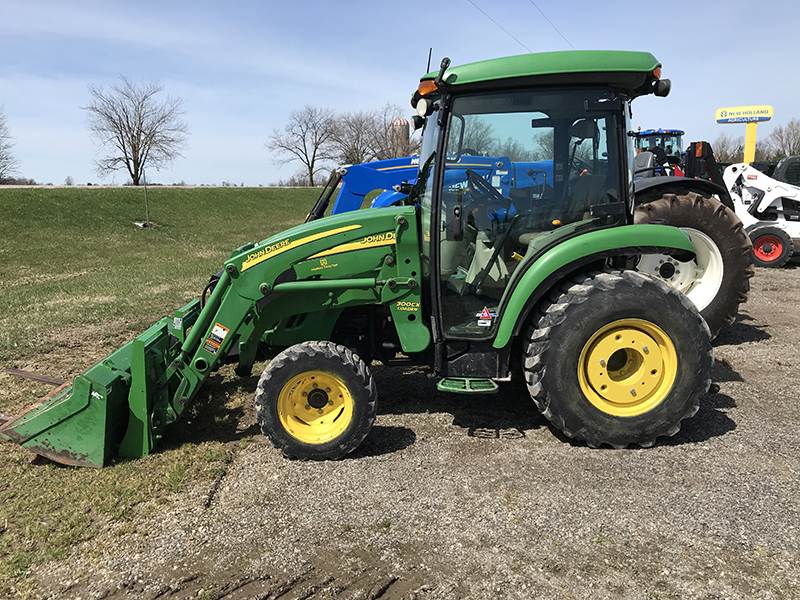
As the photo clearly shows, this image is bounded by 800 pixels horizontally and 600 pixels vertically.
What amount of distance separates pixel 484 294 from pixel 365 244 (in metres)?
0.87

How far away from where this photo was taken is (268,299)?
13.0 feet

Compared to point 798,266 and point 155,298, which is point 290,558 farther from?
point 798,266

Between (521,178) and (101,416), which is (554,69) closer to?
(521,178)

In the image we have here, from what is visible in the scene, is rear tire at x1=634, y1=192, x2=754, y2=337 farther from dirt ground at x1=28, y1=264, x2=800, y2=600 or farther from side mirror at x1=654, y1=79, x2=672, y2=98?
side mirror at x1=654, y1=79, x2=672, y2=98

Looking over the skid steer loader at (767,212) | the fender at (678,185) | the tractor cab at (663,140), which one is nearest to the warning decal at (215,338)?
the fender at (678,185)

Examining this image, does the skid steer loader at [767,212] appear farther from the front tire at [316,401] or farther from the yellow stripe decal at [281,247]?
the front tire at [316,401]

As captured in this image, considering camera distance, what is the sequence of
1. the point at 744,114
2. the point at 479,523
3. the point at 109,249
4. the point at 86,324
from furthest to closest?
the point at 744,114
the point at 109,249
the point at 86,324
the point at 479,523

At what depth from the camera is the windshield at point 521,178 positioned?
12.0 feet

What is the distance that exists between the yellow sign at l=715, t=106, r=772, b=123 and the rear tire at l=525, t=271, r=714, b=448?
20.1m

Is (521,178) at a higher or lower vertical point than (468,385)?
higher

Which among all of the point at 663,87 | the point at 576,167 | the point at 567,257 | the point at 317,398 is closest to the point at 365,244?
the point at 317,398

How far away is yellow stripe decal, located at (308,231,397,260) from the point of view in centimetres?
385

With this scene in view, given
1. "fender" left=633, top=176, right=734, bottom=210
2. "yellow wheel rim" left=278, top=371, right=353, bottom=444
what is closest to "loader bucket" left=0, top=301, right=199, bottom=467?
"yellow wheel rim" left=278, top=371, right=353, bottom=444

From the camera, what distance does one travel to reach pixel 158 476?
3.54 meters
